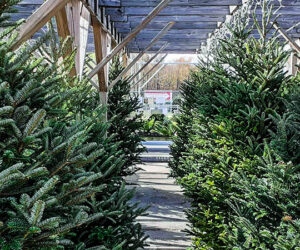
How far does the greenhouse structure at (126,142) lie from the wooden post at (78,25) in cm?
2

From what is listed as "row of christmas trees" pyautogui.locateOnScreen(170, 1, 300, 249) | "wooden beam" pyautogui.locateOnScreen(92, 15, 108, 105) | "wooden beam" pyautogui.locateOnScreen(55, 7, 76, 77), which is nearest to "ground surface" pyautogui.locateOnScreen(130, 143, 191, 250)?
"row of christmas trees" pyautogui.locateOnScreen(170, 1, 300, 249)

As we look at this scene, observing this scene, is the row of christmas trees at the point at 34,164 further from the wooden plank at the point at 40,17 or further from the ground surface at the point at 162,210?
the ground surface at the point at 162,210

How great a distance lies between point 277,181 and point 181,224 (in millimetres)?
3978

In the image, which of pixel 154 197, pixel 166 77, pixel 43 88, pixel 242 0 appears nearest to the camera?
pixel 43 88

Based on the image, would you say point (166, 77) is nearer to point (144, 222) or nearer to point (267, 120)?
point (144, 222)

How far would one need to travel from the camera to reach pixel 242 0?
638cm

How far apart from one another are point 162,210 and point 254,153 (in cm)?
381

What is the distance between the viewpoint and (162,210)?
6.70m

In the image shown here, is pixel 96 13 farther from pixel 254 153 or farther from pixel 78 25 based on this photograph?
pixel 254 153

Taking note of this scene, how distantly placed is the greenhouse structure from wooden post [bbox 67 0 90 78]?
0.02 meters

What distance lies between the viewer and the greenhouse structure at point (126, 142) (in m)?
1.40

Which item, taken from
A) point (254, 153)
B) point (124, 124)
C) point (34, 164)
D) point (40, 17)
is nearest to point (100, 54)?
point (124, 124)

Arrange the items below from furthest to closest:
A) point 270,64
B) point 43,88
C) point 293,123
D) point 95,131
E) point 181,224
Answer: point 181,224 < point 270,64 < point 95,131 < point 293,123 < point 43,88

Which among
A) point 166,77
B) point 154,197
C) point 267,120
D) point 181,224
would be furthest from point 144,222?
point 166,77
